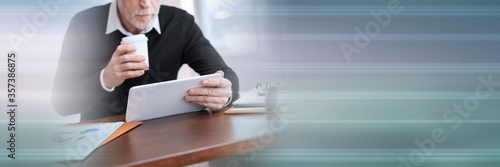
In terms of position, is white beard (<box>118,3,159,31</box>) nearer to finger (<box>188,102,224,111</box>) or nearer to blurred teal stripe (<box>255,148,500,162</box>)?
finger (<box>188,102,224,111</box>)

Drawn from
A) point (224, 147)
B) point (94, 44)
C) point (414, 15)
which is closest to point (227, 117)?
point (224, 147)

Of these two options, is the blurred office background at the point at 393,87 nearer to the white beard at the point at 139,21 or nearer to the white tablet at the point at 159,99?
the white tablet at the point at 159,99

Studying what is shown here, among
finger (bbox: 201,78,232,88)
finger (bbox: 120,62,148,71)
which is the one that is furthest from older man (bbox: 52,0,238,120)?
finger (bbox: 120,62,148,71)

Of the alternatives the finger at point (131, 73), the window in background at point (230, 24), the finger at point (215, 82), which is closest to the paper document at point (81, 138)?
the finger at point (131, 73)

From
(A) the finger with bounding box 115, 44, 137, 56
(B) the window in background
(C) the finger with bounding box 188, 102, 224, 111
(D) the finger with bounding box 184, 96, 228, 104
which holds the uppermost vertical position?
(B) the window in background

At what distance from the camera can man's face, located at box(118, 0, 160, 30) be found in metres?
1.75

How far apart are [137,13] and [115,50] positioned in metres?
0.25

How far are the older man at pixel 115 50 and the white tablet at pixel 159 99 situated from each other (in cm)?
36

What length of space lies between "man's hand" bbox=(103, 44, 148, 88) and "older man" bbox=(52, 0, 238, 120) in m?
0.32

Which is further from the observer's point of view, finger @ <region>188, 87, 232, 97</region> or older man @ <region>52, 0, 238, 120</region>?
older man @ <region>52, 0, 238, 120</region>

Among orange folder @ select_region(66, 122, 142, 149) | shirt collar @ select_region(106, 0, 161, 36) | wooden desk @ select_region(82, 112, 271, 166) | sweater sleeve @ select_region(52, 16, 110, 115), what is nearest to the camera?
wooden desk @ select_region(82, 112, 271, 166)

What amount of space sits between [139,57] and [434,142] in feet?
2.45

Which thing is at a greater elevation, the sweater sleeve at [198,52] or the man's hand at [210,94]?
the sweater sleeve at [198,52]

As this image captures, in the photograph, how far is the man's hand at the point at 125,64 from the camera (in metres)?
1.03
